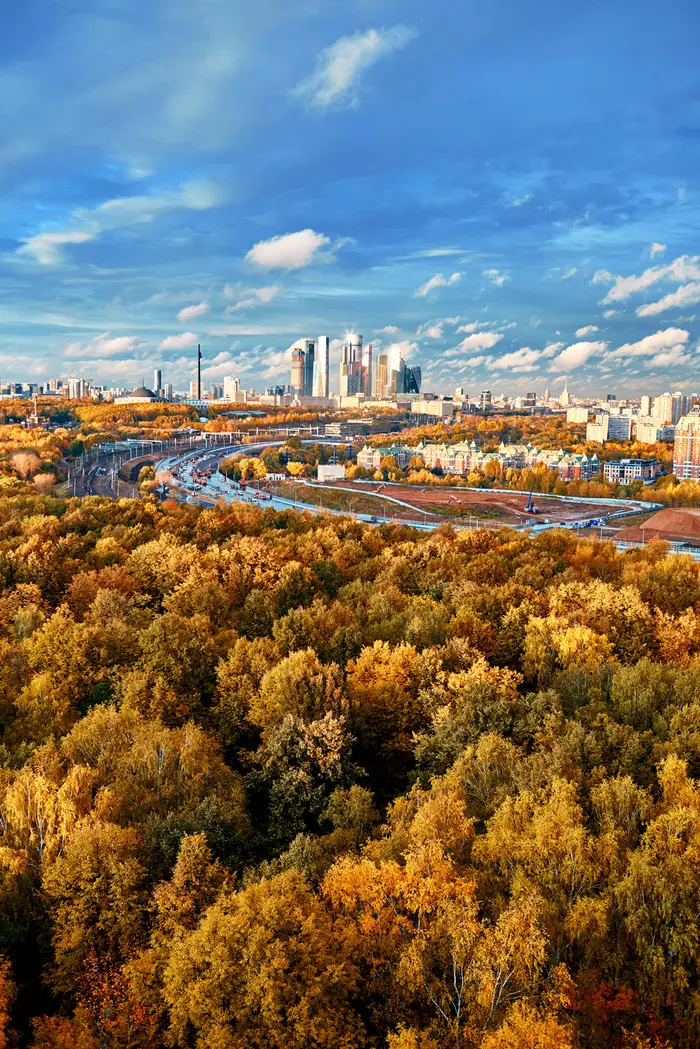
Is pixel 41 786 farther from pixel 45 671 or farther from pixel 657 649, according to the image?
pixel 657 649

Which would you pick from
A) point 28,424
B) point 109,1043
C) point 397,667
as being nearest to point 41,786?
point 109,1043

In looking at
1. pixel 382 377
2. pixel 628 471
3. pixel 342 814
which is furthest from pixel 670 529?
pixel 382 377

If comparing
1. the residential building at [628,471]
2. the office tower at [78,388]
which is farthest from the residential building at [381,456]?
the office tower at [78,388]

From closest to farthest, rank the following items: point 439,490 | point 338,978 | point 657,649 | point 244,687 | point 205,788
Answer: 1. point 338,978
2. point 205,788
3. point 244,687
4. point 657,649
5. point 439,490

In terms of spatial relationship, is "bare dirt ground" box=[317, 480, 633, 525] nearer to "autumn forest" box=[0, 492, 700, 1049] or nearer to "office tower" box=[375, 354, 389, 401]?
"autumn forest" box=[0, 492, 700, 1049]

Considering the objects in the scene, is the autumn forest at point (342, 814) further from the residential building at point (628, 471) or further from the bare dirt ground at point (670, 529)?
the residential building at point (628, 471)

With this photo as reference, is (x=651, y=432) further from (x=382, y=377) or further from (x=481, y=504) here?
(x=382, y=377)
